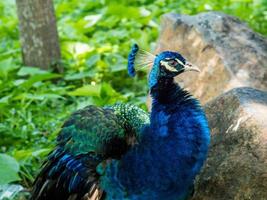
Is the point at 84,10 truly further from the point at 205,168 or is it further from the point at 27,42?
the point at 205,168

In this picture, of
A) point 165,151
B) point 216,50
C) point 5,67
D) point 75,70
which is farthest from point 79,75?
point 165,151

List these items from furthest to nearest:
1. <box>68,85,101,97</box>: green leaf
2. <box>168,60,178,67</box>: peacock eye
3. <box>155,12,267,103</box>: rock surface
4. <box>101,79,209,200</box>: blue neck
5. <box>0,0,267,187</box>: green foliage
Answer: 1. <box>68,85,101,97</box>: green leaf
2. <box>0,0,267,187</box>: green foliage
3. <box>155,12,267,103</box>: rock surface
4. <box>168,60,178,67</box>: peacock eye
5. <box>101,79,209,200</box>: blue neck

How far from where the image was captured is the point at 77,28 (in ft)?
18.7

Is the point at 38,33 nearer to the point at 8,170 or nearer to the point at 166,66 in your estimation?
the point at 8,170

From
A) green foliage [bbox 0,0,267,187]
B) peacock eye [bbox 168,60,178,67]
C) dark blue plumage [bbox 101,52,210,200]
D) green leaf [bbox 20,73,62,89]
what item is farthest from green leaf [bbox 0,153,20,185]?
green leaf [bbox 20,73,62,89]

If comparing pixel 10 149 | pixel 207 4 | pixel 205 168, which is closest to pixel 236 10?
pixel 207 4

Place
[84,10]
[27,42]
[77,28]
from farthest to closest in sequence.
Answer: [84,10] → [77,28] → [27,42]

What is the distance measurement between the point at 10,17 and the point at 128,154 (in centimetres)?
434

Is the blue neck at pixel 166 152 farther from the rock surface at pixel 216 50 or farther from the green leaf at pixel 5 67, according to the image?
the green leaf at pixel 5 67

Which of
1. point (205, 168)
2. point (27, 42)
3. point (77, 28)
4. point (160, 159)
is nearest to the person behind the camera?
point (160, 159)

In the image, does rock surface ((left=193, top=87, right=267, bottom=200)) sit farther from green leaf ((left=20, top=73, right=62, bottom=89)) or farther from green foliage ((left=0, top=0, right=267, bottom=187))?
green leaf ((left=20, top=73, right=62, bottom=89))

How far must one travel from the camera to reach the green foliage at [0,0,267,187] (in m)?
3.95

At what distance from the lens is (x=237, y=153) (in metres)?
2.56

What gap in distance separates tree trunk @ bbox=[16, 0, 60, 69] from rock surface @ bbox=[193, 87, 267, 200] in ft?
7.89
